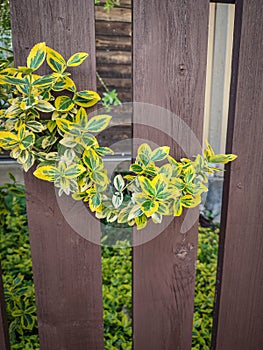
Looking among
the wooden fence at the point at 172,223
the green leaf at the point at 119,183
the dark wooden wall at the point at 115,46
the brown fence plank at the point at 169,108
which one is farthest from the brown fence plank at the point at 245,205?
the dark wooden wall at the point at 115,46

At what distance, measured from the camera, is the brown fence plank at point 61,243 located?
0.77 meters

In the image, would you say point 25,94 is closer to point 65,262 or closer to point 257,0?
point 65,262

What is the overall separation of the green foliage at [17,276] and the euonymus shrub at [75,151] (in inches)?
28.4

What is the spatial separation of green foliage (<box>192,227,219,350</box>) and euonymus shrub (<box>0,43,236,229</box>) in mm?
1152

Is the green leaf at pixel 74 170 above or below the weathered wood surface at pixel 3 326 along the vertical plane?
above

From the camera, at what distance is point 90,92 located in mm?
788

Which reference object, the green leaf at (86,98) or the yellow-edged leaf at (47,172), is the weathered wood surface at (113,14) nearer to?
the green leaf at (86,98)

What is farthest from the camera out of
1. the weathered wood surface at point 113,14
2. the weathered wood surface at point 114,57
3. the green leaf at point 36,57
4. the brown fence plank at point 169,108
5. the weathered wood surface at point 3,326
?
the weathered wood surface at point 114,57

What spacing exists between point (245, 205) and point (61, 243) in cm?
58

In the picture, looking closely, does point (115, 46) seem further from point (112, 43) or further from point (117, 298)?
point (117, 298)

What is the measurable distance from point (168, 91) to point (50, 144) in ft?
1.13

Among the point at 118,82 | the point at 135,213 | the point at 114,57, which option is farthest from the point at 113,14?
the point at 135,213

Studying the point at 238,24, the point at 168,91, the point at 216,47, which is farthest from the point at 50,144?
the point at 216,47

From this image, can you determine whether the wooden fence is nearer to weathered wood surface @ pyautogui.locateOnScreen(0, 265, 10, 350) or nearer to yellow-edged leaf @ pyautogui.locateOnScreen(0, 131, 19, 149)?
weathered wood surface @ pyautogui.locateOnScreen(0, 265, 10, 350)
